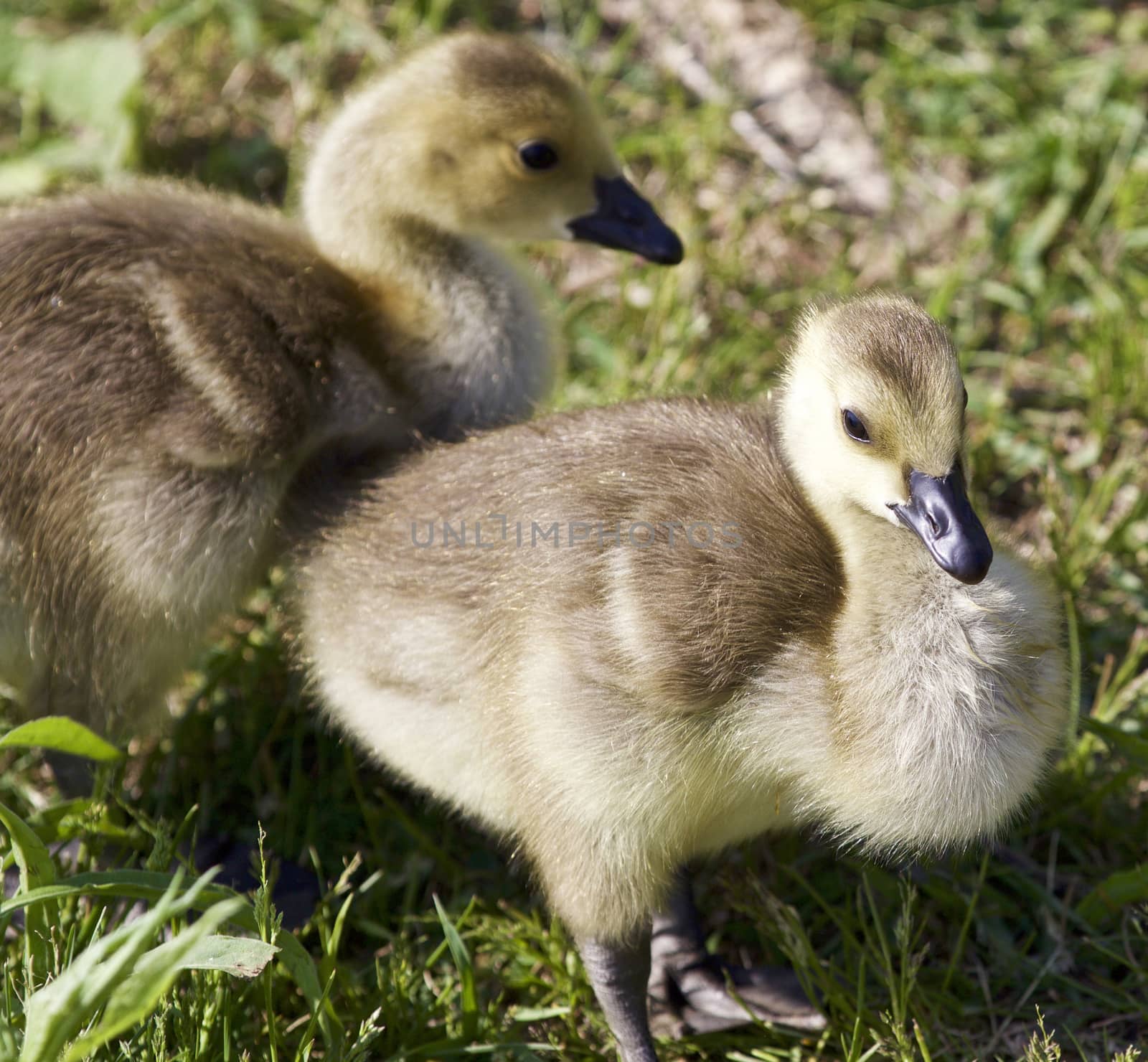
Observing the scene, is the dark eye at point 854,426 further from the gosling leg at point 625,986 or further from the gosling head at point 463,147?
the gosling head at point 463,147

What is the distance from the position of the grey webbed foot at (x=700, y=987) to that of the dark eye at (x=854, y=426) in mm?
670

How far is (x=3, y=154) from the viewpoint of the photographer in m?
3.01

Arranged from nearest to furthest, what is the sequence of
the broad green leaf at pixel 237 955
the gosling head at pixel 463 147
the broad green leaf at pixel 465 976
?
the broad green leaf at pixel 237 955
the broad green leaf at pixel 465 976
the gosling head at pixel 463 147

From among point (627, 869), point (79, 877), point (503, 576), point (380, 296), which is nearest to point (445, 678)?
point (503, 576)

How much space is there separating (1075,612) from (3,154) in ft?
7.83

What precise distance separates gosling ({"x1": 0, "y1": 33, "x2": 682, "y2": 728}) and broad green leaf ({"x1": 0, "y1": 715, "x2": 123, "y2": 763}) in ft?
0.63

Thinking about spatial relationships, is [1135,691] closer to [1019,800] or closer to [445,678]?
[1019,800]

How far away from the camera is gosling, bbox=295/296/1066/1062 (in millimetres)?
1485

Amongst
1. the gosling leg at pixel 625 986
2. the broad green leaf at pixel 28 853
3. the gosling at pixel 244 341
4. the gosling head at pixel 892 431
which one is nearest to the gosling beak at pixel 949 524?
the gosling head at pixel 892 431

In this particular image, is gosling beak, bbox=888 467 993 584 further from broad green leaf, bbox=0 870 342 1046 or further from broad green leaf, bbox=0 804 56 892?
broad green leaf, bbox=0 804 56 892

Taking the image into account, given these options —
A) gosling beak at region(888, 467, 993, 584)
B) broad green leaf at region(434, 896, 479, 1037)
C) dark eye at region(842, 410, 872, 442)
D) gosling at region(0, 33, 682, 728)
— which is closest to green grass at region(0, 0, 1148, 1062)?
broad green leaf at region(434, 896, 479, 1037)

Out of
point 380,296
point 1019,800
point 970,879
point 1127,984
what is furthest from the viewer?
point 380,296

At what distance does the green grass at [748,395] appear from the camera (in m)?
1.75

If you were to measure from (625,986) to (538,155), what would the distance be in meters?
1.21
